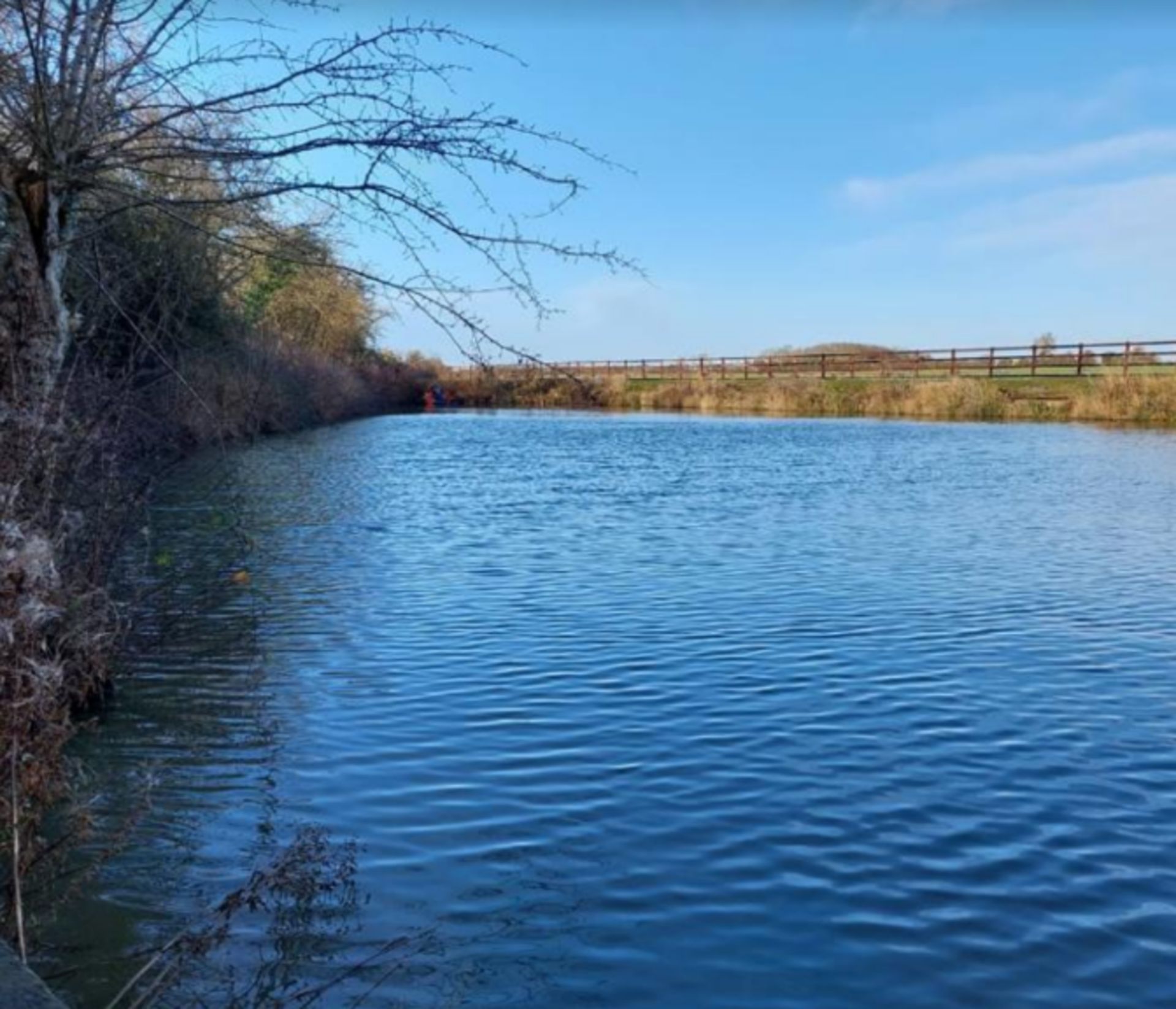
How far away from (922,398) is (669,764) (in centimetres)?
Answer: 4172

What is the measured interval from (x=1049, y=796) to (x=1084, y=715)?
60.5 inches

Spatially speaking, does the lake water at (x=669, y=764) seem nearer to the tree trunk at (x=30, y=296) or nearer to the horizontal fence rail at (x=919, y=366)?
the tree trunk at (x=30, y=296)

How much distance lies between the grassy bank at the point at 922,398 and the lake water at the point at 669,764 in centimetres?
1933

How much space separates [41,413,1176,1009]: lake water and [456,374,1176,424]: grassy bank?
19331 millimetres

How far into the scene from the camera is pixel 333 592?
10.8 meters

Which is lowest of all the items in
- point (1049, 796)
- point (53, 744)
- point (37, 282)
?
point (1049, 796)

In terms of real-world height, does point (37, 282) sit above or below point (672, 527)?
above

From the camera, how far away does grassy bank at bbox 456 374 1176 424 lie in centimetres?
3881

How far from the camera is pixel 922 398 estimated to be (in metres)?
45.1

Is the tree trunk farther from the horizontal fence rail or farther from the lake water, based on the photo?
the horizontal fence rail

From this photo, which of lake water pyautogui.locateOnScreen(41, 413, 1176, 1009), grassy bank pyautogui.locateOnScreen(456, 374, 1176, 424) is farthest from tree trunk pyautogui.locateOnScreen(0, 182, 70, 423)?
grassy bank pyautogui.locateOnScreen(456, 374, 1176, 424)

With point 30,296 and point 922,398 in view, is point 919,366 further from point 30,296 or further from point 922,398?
point 30,296

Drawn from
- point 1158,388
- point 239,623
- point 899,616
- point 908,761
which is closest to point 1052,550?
point 899,616

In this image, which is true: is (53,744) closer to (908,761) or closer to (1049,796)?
(908,761)
